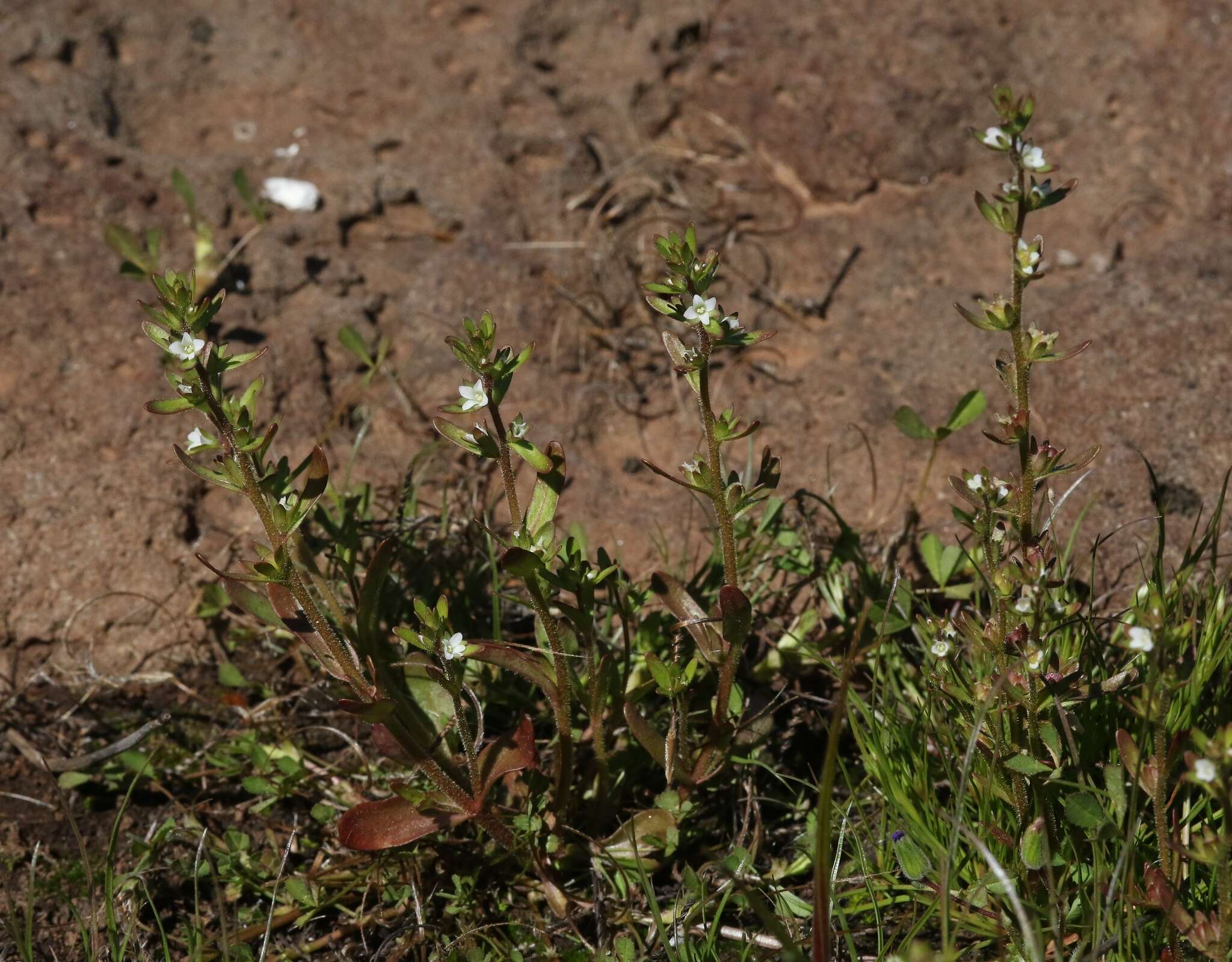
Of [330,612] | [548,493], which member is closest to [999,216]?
[548,493]

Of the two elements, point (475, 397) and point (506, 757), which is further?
point (506, 757)

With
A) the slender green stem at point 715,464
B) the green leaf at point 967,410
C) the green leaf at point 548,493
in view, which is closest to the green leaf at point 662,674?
the slender green stem at point 715,464

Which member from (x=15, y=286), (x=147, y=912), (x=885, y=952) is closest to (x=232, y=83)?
(x=15, y=286)

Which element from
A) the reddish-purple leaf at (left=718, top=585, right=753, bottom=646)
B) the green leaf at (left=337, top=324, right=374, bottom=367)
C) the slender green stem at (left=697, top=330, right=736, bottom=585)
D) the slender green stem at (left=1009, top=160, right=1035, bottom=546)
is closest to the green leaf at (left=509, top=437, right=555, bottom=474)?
the slender green stem at (left=697, top=330, right=736, bottom=585)

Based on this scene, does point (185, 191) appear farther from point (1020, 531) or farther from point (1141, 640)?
point (1141, 640)

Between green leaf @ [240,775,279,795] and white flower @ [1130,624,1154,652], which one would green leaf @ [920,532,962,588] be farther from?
green leaf @ [240,775,279,795]

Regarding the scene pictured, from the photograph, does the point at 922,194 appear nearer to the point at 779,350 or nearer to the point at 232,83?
the point at 779,350

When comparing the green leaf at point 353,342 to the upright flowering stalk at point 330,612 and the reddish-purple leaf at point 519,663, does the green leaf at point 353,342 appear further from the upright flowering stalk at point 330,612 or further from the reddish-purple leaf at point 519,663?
the reddish-purple leaf at point 519,663
